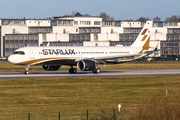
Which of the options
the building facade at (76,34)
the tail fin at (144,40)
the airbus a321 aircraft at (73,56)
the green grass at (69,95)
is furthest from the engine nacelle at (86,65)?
the building facade at (76,34)

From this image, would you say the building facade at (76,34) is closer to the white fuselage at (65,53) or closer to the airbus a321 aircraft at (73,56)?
the white fuselage at (65,53)

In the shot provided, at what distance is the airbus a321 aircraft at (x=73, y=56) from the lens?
177 feet

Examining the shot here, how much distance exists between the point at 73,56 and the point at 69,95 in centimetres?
2464

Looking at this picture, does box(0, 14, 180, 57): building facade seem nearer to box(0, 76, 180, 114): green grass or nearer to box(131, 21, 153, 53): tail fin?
box(131, 21, 153, 53): tail fin

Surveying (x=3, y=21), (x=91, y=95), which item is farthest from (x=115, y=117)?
(x=3, y=21)

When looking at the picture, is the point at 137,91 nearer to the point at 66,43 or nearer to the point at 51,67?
the point at 51,67

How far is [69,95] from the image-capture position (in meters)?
33.2

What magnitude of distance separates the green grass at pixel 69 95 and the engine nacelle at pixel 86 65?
11.2 metres

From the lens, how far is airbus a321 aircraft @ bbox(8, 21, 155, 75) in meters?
54.1

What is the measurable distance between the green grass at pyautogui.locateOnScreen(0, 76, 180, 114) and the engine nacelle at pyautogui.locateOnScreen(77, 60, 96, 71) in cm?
1120

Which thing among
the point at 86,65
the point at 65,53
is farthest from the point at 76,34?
the point at 86,65

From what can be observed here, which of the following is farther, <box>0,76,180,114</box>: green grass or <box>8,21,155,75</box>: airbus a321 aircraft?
<box>8,21,155,75</box>: airbus a321 aircraft

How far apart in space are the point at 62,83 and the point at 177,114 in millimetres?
25104

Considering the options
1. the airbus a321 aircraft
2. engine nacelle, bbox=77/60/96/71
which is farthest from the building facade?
engine nacelle, bbox=77/60/96/71
